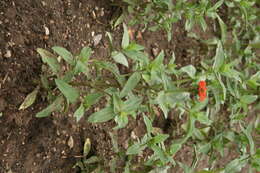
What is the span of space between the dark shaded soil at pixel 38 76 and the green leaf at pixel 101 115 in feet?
1.32

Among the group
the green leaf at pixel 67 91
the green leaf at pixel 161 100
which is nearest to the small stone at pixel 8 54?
the green leaf at pixel 67 91

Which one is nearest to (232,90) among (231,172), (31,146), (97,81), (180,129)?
(231,172)

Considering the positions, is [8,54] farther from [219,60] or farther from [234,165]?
[234,165]

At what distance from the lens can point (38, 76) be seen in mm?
1814

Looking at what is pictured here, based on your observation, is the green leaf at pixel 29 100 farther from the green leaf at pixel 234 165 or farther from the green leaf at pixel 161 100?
the green leaf at pixel 234 165

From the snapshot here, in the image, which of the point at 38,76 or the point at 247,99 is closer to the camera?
the point at 38,76

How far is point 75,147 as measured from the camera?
2010 mm

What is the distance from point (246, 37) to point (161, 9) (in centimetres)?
94

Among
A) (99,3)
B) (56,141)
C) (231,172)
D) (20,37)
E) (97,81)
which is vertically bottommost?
(231,172)

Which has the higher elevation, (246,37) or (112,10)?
(112,10)

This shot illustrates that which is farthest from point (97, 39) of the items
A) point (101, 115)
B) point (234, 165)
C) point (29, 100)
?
point (234, 165)

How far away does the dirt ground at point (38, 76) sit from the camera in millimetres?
1735


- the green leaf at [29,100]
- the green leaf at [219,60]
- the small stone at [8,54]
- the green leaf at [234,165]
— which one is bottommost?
the green leaf at [234,165]

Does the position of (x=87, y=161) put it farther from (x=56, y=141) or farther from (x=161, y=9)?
(x=161, y=9)
